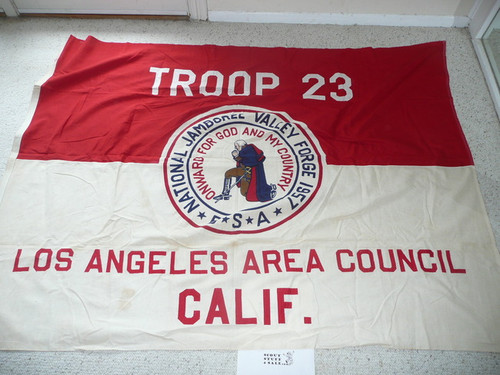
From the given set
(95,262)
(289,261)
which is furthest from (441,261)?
(95,262)

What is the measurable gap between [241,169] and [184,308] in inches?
19.1

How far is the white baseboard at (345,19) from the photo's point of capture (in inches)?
70.2

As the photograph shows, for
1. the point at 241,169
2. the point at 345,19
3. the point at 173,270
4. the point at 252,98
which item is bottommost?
the point at 173,270

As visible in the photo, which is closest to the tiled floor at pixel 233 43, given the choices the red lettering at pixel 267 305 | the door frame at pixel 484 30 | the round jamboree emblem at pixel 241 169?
the door frame at pixel 484 30

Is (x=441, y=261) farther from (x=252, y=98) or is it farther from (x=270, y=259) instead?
(x=252, y=98)

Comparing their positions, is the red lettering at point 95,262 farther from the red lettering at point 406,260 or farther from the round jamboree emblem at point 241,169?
the red lettering at point 406,260

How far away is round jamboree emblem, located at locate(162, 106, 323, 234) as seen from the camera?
1.22m

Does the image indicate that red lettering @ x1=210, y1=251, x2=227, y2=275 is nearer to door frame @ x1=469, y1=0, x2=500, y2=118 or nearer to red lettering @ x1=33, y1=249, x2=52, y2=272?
red lettering @ x1=33, y1=249, x2=52, y2=272

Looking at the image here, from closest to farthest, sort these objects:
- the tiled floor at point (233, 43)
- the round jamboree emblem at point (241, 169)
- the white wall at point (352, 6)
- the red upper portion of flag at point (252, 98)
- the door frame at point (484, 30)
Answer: the tiled floor at point (233, 43)
the round jamboree emblem at point (241, 169)
the red upper portion of flag at point (252, 98)
the door frame at point (484, 30)
the white wall at point (352, 6)

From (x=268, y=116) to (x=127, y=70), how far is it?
1.99 ft

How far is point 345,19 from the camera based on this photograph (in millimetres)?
1789

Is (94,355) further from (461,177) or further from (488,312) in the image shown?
(461,177)

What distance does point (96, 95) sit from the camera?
1.44 meters

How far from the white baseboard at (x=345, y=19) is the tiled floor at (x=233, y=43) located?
3 centimetres
